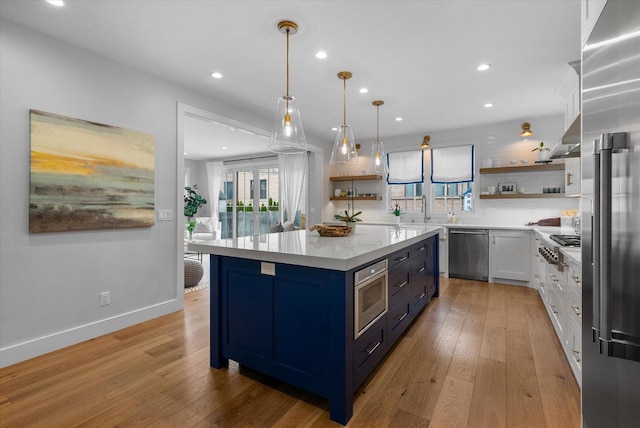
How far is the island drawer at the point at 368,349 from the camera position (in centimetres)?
187

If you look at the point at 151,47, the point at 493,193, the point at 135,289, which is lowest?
the point at 135,289

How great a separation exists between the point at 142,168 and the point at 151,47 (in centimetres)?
115

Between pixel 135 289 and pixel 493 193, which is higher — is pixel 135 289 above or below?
below

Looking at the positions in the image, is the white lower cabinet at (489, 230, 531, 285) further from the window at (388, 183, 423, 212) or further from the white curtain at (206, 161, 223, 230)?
the white curtain at (206, 161, 223, 230)

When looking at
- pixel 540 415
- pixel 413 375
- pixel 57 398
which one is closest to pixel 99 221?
pixel 57 398

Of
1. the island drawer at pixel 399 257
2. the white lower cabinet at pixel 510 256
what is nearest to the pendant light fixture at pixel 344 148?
the island drawer at pixel 399 257

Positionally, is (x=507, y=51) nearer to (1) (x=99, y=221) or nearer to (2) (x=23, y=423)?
(1) (x=99, y=221)

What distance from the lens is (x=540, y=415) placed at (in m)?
1.79

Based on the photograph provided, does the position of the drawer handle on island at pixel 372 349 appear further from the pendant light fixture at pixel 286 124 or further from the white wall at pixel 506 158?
the white wall at pixel 506 158

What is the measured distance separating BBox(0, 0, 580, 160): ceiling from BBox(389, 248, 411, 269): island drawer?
181 centimetres

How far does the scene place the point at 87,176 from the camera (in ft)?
9.17

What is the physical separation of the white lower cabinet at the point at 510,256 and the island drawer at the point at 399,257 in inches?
110

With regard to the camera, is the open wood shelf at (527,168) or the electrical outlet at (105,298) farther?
the open wood shelf at (527,168)

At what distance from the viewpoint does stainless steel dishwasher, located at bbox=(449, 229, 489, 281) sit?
16.4 ft
